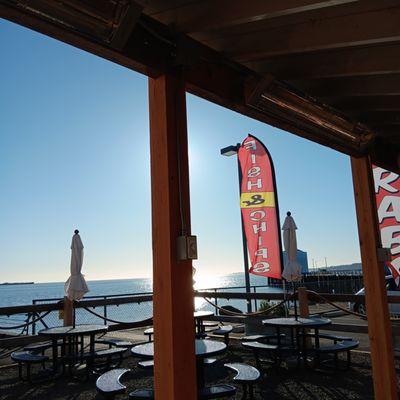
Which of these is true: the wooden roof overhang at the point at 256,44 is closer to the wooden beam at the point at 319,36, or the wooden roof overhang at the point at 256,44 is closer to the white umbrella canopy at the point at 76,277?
the wooden beam at the point at 319,36

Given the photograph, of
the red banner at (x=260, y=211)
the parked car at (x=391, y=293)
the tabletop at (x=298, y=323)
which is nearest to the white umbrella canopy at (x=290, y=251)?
the red banner at (x=260, y=211)

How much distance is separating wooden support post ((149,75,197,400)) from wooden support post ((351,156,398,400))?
7.92 feet

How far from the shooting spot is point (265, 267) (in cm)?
740

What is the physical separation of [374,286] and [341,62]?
2203mm

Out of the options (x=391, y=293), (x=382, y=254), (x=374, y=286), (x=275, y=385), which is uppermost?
(x=382, y=254)

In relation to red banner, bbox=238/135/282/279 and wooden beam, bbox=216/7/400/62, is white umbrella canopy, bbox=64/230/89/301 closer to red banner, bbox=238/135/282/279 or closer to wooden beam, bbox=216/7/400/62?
red banner, bbox=238/135/282/279

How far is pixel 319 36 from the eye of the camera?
2369 mm

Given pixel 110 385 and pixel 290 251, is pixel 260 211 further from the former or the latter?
pixel 110 385

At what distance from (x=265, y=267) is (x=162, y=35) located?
5.84 metres

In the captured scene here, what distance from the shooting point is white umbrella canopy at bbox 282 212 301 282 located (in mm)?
6699

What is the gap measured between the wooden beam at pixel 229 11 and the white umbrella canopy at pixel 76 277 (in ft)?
15.8

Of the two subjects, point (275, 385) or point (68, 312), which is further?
point (68, 312)

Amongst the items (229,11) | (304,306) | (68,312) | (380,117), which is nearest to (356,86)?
(380,117)

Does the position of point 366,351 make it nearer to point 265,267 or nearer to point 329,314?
point 265,267
